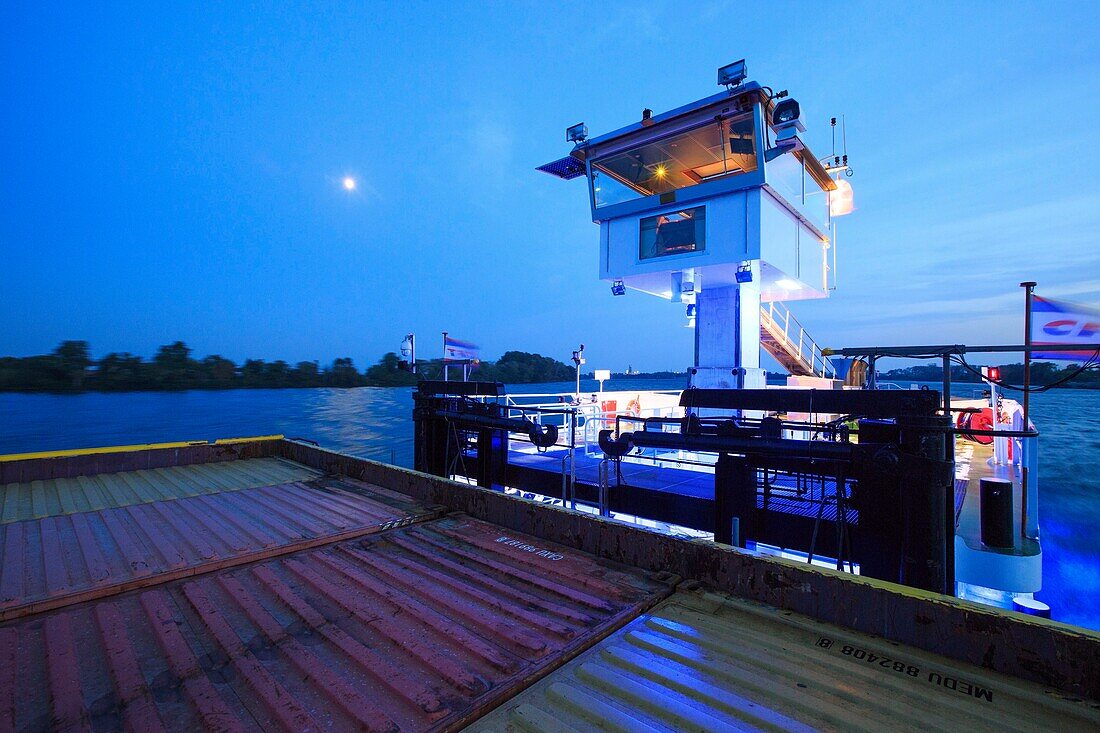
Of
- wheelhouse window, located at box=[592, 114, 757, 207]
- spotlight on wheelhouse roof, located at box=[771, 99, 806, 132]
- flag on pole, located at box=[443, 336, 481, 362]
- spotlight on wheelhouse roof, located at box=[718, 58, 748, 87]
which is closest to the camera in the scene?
flag on pole, located at box=[443, 336, 481, 362]

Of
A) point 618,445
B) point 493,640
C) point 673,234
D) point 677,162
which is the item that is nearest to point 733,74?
point 677,162

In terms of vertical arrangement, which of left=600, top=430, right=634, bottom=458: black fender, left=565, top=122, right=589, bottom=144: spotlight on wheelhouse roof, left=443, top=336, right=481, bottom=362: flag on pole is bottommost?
left=600, top=430, right=634, bottom=458: black fender

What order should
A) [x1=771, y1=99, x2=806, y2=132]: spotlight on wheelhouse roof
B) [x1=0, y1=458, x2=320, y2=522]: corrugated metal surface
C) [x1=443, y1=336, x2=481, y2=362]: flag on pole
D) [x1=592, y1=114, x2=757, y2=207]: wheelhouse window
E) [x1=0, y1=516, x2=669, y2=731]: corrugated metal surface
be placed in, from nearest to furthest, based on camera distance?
→ [x1=0, y1=516, x2=669, y2=731]: corrugated metal surface
[x1=0, y1=458, x2=320, y2=522]: corrugated metal surface
[x1=443, y1=336, x2=481, y2=362]: flag on pole
[x1=771, y1=99, x2=806, y2=132]: spotlight on wheelhouse roof
[x1=592, y1=114, x2=757, y2=207]: wheelhouse window

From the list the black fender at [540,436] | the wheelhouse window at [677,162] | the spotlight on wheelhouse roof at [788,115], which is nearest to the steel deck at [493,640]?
the black fender at [540,436]

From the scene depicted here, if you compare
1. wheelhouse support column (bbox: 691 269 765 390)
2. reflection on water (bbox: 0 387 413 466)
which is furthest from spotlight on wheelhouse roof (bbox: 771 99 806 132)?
reflection on water (bbox: 0 387 413 466)

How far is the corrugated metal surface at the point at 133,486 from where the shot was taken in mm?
5852

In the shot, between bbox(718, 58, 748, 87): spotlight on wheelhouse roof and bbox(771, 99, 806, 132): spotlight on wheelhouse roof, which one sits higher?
bbox(718, 58, 748, 87): spotlight on wheelhouse roof

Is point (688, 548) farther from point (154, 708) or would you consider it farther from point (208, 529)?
point (208, 529)

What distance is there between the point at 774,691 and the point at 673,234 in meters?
12.1

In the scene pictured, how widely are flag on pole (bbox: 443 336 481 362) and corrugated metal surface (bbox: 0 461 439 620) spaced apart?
3.97 meters

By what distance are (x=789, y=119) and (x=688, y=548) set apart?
10.7 metres

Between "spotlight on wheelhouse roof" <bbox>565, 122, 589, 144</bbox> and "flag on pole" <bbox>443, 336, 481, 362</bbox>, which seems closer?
"flag on pole" <bbox>443, 336, 481, 362</bbox>

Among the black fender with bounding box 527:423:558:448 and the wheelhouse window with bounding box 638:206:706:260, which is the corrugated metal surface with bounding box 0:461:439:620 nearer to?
the black fender with bounding box 527:423:558:448

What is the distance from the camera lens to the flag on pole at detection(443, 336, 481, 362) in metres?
10.0
